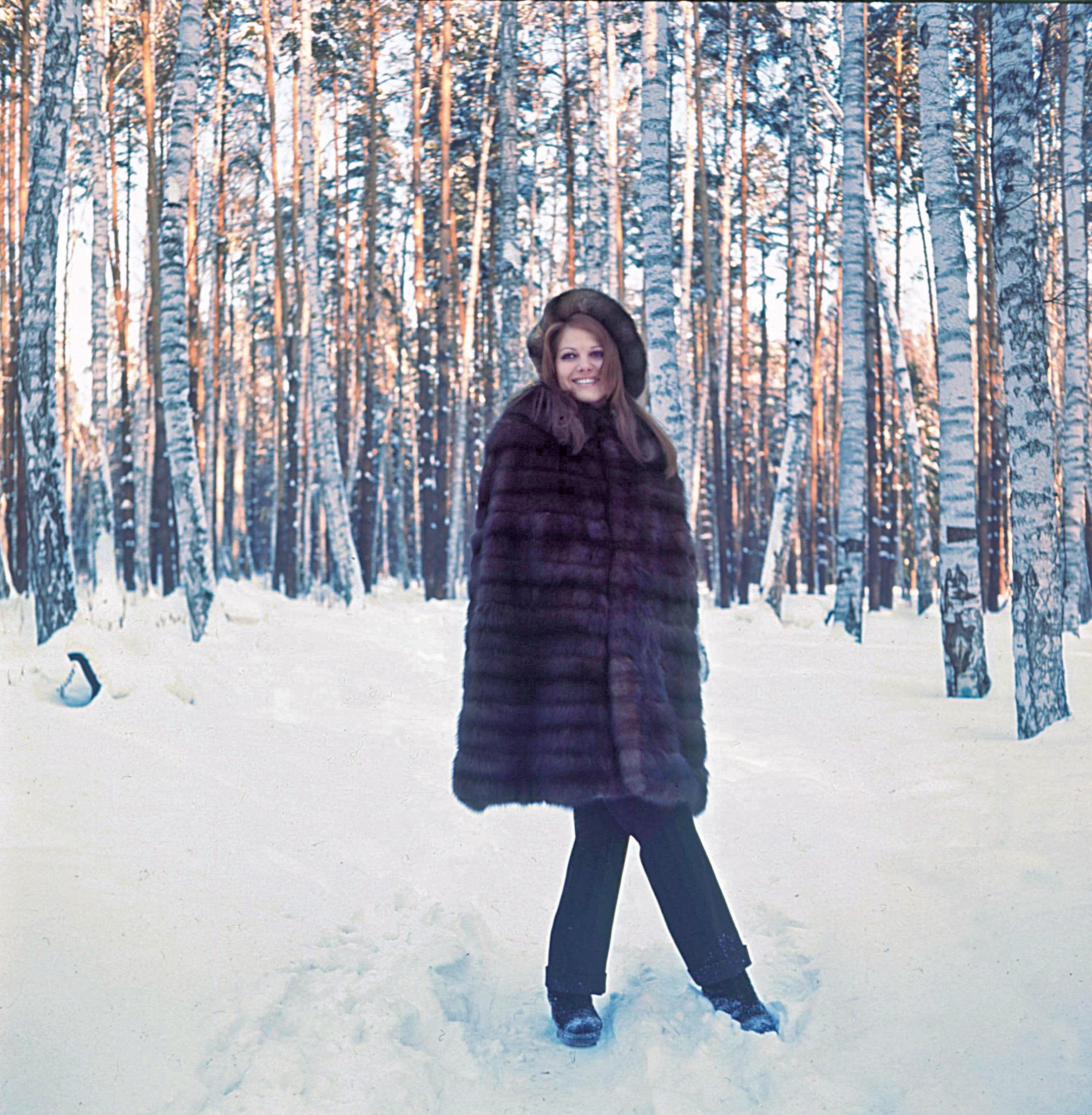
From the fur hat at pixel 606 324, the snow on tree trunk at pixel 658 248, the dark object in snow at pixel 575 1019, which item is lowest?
the dark object in snow at pixel 575 1019

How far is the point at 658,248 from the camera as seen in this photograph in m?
7.31

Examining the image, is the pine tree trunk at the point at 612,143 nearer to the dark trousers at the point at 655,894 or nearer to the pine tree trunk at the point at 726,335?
the pine tree trunk at the point at 726,335

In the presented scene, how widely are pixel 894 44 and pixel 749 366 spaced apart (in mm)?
9653

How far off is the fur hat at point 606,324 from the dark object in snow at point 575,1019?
1698mm

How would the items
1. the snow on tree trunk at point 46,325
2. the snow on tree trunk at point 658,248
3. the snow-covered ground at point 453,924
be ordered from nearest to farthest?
the snow-covered ground at point 453,924 < the snow on tree trunk at point 46,325 < the snow on tree trunk at point 658,248

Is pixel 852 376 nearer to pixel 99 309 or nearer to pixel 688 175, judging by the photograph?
pixel 688 175

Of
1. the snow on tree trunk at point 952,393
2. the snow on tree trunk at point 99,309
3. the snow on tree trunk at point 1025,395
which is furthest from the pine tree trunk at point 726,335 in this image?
the snow on tree trunk at point 1025,395

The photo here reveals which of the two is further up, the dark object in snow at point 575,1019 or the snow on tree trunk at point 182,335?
the snow on tree trunk at point 182,335

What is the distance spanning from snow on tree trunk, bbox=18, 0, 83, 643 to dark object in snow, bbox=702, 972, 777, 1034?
136 inches

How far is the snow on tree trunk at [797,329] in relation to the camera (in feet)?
38.4

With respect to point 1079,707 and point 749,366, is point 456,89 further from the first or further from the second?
point 1079,707

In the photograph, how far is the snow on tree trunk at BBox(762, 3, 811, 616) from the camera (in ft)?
38.4

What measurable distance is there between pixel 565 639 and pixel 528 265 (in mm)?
17570

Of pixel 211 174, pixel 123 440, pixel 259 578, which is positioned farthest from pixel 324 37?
pixel 259 578
